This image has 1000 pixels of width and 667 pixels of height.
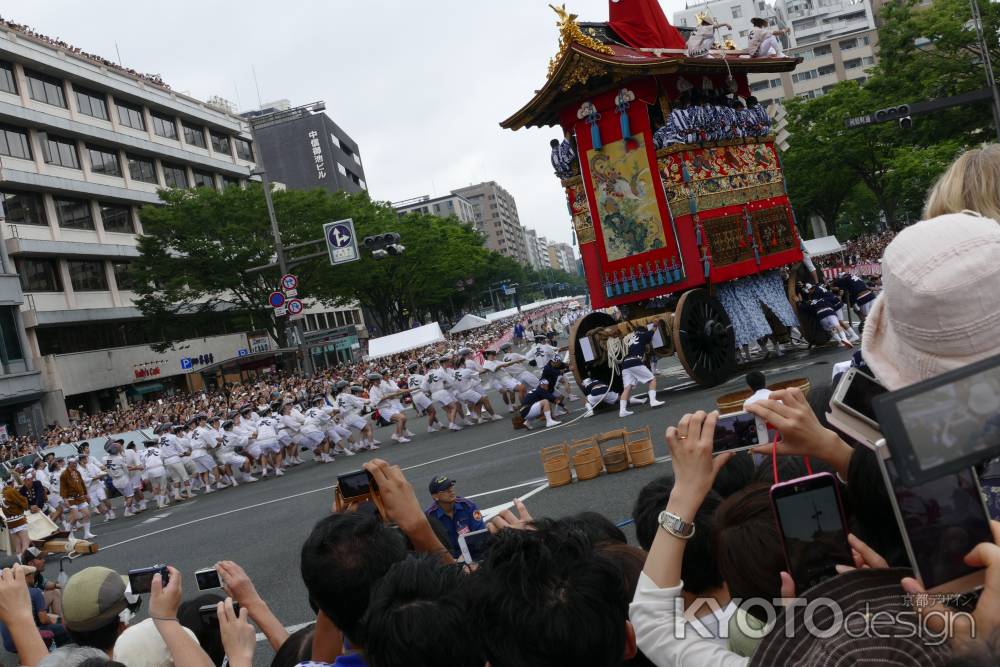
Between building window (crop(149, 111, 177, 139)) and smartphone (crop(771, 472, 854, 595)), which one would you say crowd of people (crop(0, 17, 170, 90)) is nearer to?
building window (crop(149, 111, 177, 139))

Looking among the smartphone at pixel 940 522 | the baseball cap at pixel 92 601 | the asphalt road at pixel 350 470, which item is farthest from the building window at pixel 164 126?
the smartphone at pixel 940 522

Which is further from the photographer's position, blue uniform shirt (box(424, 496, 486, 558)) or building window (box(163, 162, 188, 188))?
building window (box(163, 162, 188, 188))

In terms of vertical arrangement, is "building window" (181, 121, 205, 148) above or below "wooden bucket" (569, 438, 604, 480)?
above

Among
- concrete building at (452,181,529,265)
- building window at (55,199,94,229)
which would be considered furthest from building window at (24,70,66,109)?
concrete building at (452,181,529,265)

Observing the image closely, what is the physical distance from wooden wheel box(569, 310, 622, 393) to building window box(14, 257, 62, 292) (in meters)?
33.4

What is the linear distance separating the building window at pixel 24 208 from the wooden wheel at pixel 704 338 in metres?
34.9

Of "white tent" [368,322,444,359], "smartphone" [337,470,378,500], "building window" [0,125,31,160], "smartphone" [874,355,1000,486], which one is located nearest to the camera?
"smartphone" [874,355,1000,486]

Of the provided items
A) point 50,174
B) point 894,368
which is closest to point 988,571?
point 894,368

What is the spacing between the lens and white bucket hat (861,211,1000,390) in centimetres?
155

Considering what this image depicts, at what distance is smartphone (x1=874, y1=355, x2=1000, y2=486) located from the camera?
120cm

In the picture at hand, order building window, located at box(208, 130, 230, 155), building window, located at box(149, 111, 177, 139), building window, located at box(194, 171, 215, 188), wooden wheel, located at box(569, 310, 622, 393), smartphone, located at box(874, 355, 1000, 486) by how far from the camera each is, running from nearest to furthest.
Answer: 1. smartphone, located at box(874, 355, 1000, 486)
2. wooden wheel, located at box(569, 310, 622, 393)
3. building window, located at box(149, 111, 177, 139)
4. building window, located at box(194, 171, 215, 188)
5. building window, located at box(208, 130, 230, 155)

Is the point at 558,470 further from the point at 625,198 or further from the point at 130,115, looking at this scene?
the point at 130,115

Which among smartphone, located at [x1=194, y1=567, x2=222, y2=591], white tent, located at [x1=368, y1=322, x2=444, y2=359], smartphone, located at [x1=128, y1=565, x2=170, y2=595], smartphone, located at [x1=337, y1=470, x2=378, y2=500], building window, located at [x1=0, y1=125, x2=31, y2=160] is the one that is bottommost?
smartphone, located at [x1=194, y1=567, x2=222, y2=591]

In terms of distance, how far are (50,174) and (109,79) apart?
763 cm
